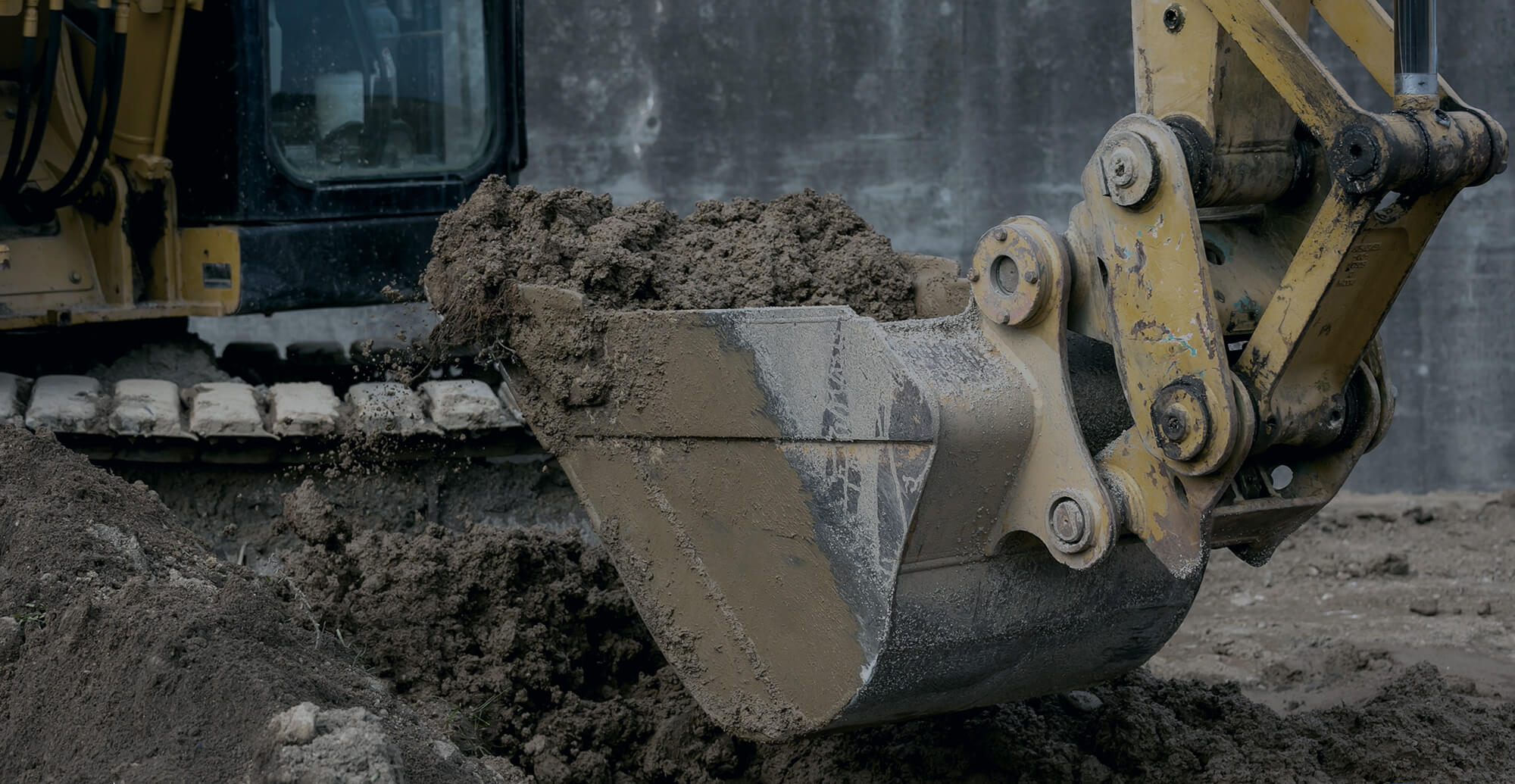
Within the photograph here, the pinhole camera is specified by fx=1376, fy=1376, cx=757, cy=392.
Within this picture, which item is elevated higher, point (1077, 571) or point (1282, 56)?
point (1282, 56)

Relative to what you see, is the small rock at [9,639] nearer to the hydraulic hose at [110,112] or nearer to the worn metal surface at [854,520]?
the worn metal surface at [854,520]

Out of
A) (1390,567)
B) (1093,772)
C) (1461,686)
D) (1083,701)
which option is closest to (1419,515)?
(1390,567)

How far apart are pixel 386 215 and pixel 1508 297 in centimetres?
617

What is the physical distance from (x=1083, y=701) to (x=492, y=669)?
134 cm

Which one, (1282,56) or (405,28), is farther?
(405,28)

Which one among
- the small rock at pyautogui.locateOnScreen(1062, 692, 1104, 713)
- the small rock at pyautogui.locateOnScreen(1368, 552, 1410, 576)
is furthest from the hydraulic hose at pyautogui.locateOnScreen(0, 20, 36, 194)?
the small rock at pyautogui.locateOnScreen(1368, 552, 1410, 576)

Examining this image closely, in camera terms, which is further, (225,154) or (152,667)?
(225,154)

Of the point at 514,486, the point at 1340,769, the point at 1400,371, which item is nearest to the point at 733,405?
the point at 1340,769

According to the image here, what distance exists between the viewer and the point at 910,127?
7949mm

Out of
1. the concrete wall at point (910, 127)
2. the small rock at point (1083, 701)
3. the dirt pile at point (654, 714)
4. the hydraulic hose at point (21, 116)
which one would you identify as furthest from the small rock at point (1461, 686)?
the concrete wall at point (910, 127)

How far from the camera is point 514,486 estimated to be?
13.9 ft

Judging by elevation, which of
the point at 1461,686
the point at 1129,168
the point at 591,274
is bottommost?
the point at 1461,686

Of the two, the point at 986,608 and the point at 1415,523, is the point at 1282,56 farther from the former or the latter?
the point at 1415,523

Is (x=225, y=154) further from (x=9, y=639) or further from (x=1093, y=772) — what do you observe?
(x=1093, y=772)
